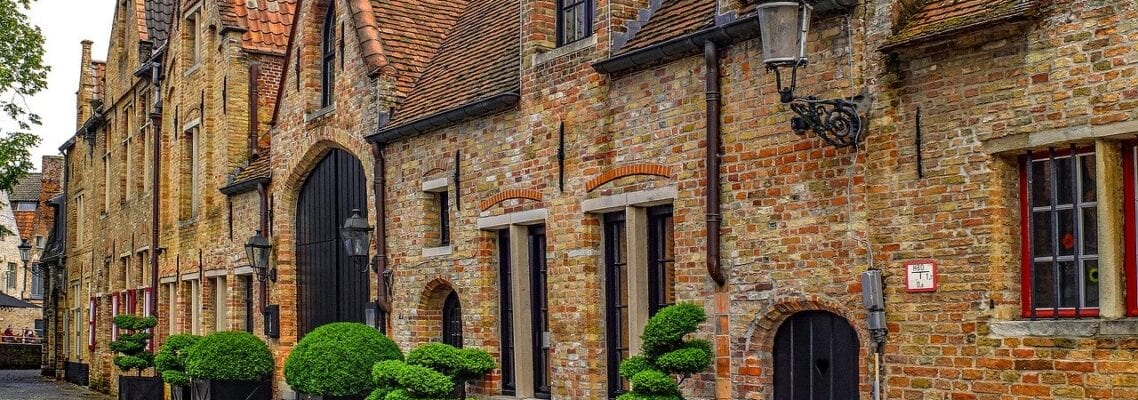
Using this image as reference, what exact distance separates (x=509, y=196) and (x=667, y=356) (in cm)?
426

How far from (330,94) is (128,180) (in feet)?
45.3

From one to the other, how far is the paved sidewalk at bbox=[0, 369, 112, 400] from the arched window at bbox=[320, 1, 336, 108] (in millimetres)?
14392

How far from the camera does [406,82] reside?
59.7ft

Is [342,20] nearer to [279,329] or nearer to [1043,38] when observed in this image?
[279,329]

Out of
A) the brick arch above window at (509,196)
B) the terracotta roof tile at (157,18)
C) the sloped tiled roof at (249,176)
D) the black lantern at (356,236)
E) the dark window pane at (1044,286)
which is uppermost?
the terracotta roof tile at (157,18)

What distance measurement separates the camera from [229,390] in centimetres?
2116

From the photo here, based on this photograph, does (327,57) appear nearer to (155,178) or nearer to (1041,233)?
(155,178)

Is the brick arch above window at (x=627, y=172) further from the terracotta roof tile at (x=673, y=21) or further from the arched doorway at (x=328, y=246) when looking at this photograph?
the arched doorway at (x=328, y=246)

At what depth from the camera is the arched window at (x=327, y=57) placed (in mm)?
20172

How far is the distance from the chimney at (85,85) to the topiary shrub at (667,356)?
29.9 m

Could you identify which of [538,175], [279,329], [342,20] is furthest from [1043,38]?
[279,329]

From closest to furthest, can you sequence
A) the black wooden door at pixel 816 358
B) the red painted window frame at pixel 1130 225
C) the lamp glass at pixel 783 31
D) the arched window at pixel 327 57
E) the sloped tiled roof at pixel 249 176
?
the red painted window frame at pixel 1130 225 → the lamp glass at pixel 783 31 → the black wooden door at pixel 816 358 → the arched window at pixel 327 57 → the sloped tiled roof at pixel 249 176

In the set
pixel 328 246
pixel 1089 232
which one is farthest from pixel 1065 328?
pixel 328 246

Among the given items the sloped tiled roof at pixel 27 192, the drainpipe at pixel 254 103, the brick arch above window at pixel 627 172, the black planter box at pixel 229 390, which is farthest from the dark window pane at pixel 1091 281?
the sloped tiled roof at pixel 27 192
